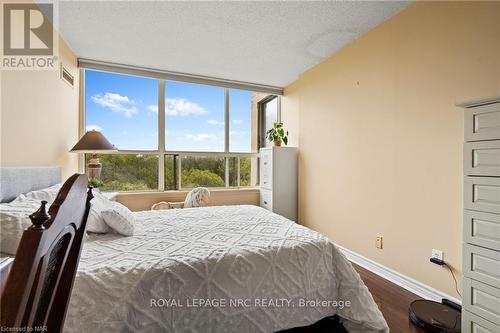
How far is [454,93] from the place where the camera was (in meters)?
1.91

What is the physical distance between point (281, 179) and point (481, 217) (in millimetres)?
2614

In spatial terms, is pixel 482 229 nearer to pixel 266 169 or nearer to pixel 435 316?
pixel 435 316

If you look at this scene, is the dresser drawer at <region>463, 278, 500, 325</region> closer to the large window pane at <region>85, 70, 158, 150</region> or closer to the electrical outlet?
the electrical outlet

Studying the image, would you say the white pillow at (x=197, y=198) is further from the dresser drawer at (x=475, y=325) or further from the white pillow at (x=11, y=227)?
the dresser drawer at (x=475, y=325)

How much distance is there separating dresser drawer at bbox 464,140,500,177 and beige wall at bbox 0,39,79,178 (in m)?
3.07

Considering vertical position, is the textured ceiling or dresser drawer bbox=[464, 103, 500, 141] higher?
the textured ceiling

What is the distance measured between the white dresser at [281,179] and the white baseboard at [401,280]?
1248 millimetres

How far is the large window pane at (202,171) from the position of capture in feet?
13.0

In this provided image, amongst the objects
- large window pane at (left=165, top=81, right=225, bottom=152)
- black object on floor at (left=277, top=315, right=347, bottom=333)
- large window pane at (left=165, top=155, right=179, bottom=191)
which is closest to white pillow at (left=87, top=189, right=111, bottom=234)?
black object on floor at (left=277, top=315, right=347, bottom=333)

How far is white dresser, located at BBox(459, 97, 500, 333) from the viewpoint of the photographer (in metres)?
1.32

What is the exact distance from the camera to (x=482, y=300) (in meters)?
1.38

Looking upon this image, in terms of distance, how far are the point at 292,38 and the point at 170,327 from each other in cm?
288

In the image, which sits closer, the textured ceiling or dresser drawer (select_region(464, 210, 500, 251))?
dresser drawer (select_region(464, 210, 500, 251))

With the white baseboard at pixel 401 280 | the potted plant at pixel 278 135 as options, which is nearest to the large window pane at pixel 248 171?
the potted plant at pixel 278 135
